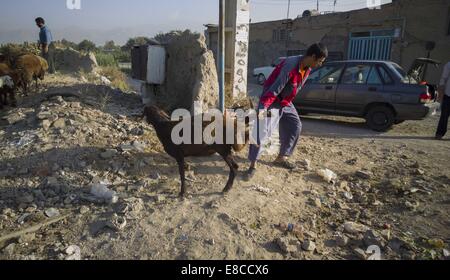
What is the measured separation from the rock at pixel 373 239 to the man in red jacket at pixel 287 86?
153 centimetres

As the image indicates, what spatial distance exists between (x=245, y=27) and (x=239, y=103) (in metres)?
1.82

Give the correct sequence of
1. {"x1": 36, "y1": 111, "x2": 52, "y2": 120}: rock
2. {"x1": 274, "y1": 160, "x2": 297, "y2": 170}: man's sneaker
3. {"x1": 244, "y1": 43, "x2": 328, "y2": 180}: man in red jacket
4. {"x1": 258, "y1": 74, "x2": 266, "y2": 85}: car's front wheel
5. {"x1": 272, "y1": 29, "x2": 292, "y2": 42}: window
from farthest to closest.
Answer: {"x1": 272, "y1": 29, "x2": 292, "y2": 42}: window, {"x1": 258, "y1": 74, "x2": 266, "y2": 85}: car's front wheel, {"x1": 36, "y1": 111, "x2": 52, "y2": 120}: rock, {"x1": 274, "y1": 160, "x2": 297, "y2": 170}: man's sneaker, {"x1": 244, "y1": 43, "x2": 328, "y2": 180}: man in red jacket

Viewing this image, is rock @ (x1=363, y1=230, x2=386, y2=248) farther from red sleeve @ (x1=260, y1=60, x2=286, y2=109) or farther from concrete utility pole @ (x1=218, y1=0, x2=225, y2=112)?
concrete utility pole @ (x1=218, y1=0, x2=225, y2=112)

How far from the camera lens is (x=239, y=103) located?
7039mm

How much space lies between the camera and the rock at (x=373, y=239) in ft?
9.41

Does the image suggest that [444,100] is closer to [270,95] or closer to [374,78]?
[374,78]

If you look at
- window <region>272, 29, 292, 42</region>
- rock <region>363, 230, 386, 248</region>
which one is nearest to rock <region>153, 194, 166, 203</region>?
rock <region>363, 230, 386, 248</region>

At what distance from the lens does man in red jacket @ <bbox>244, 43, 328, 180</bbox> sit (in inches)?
147

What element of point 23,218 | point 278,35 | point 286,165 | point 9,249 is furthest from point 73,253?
point 278,35

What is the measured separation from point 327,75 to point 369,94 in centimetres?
112

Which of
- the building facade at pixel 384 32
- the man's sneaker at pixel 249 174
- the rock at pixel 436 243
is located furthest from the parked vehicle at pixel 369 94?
the building facade at pixel 384 32

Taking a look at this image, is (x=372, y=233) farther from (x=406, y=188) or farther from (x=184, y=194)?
(x=184, y=194)

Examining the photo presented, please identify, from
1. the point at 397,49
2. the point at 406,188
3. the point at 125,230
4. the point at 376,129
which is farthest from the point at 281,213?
the point at 397,49

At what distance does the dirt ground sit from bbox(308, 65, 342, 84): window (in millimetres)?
2479
